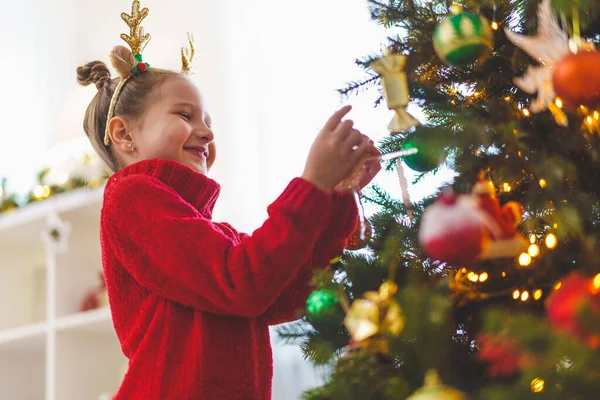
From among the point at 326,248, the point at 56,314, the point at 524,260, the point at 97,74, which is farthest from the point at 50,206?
the point at 524,260

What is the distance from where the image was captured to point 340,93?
0.92 meters

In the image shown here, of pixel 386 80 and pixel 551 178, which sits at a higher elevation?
pixel 386 80

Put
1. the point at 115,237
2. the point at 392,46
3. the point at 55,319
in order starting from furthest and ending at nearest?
the point at 55,319, the point at 115,237, the point at 392,46

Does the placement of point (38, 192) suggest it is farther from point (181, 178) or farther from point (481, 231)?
point (481, 231)

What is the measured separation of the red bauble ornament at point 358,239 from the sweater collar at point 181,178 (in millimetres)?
224

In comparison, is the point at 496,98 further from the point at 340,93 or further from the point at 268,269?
the point at 268,269

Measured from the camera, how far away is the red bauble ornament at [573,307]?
0.47 meters

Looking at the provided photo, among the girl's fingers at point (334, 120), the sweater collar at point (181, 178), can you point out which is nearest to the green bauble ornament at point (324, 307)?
the girl's fingers at point (334, 120)

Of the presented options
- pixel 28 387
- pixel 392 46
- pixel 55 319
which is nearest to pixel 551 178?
pixel 392 46

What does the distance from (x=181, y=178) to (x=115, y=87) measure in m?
0.31

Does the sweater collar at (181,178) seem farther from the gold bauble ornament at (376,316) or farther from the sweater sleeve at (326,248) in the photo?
the gold bauble ornament at (376,316)

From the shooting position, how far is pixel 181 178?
1.08 meters

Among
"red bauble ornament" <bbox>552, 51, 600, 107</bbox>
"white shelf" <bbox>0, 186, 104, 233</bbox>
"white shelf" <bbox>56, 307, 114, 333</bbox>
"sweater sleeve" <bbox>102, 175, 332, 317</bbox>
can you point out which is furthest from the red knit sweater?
"white shelf" <bbox>0, 186, 104, 233</bbox>

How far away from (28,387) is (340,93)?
190 centimetres
